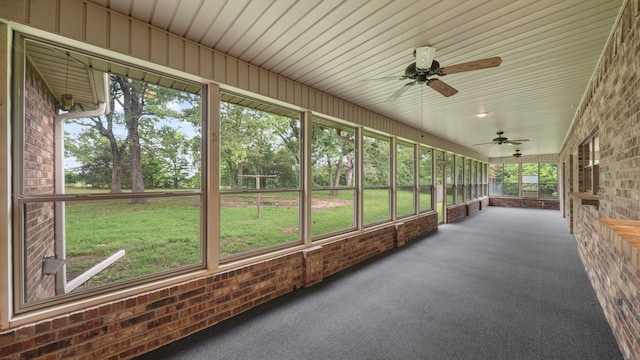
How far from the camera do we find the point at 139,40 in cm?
209

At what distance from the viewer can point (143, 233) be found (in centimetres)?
441

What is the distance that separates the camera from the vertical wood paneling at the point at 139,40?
2062 millimetres

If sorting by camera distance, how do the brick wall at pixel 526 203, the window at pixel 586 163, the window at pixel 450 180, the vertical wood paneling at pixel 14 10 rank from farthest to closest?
1. the brick wall at pixel 526 203
2. the window at pixel 450 180
3. the window at pixel 586 163
4. the vertical wood paneling at pixel 14 10

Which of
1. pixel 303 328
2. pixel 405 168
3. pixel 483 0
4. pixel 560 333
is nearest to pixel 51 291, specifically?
pixel 303 328

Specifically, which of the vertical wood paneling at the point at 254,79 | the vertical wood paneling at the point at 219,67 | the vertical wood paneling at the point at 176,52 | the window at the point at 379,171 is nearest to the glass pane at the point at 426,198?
the window at the point at 379,171

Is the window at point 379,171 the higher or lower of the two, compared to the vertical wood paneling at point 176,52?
lower

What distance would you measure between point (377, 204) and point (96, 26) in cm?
586

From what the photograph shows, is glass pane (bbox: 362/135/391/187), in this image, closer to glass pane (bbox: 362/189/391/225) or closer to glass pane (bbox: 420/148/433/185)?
glass pane (bbox: 362/189/391/225)

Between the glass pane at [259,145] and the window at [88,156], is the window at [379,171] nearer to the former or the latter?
the glass pane at [259,145]

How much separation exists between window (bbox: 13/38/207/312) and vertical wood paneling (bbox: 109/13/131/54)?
0.21m

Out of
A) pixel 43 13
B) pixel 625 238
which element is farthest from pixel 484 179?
pixel 43 13

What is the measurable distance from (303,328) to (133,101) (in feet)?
9.13

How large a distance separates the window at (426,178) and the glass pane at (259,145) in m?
4.40

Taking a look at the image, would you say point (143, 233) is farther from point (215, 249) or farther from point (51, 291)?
point (215, 249)
